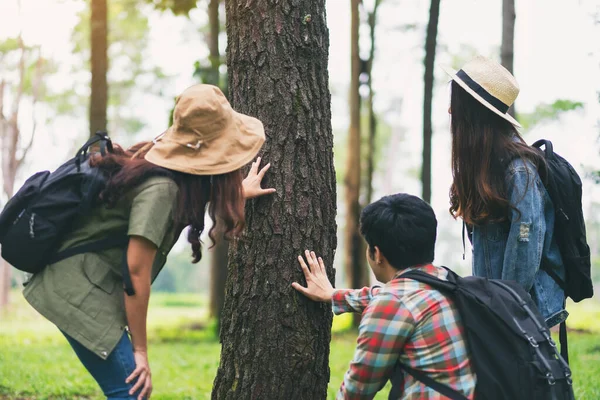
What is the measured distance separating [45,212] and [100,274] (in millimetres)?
335

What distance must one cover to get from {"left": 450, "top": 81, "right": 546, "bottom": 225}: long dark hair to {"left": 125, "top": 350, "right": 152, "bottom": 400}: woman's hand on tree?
1.64 m

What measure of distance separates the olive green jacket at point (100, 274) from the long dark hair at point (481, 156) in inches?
54.8

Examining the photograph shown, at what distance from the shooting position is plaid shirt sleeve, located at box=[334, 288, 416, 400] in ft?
9.41

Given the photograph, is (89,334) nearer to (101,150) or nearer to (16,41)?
(101,150)

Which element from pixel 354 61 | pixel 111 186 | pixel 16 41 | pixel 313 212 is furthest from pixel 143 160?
pixel 16 41

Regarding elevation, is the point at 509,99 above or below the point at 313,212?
above

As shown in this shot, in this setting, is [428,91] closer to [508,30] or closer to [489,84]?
[508,30]

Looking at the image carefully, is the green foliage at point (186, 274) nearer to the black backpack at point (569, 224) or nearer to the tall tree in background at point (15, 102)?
the tall tree in background at point (15, 102)

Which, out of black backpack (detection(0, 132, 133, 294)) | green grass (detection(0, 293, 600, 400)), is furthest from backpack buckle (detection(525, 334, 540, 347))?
green grass (detection(0, 293, 600, 400))

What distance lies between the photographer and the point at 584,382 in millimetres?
6461

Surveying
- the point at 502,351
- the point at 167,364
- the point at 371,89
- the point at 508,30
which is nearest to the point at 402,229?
the point at 502,351

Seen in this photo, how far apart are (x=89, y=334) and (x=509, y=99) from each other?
2227 millimetres

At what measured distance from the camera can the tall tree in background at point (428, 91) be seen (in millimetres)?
10953

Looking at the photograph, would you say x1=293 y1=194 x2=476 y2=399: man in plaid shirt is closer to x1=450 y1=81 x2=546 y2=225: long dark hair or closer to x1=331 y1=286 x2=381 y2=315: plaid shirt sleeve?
x1=331 y1=286 x2=381 y2=315: plaid shirt sleeve
